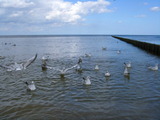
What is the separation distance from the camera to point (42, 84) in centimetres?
1149

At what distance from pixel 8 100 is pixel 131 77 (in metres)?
8.10

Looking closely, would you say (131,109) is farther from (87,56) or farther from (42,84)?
(87,56)

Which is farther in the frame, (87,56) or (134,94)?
(87,56)

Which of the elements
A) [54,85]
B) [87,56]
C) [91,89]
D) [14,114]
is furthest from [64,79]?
[87,56]

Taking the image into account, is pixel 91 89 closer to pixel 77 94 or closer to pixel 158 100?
pixel 77 94

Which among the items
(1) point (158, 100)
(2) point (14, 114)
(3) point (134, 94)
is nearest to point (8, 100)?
(2) point (14, 114)

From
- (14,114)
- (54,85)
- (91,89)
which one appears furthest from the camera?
(54,85)

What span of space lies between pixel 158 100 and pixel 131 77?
4369 mm

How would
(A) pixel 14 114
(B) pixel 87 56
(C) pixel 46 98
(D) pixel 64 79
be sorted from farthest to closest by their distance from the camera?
(B) pixel 87 56
(D) pixel 64 79
(C) pixel 46 98
(A) pixel 14 114

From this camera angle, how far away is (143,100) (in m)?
8.49

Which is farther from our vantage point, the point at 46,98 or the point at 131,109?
the point at 46,98

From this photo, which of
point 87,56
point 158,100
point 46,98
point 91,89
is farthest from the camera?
point 87,56

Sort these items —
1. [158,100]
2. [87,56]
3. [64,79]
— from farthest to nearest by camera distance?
[87,56], [64,79], [158,100]

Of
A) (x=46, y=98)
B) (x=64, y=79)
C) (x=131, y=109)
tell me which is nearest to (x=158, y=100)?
(x=131, y=109)
